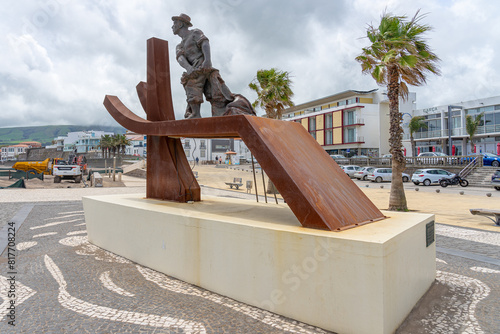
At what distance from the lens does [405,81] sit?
12.1m

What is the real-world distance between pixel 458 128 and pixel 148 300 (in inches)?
1842

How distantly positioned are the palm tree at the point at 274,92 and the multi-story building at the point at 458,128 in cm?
2612

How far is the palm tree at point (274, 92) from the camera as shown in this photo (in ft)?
58.8

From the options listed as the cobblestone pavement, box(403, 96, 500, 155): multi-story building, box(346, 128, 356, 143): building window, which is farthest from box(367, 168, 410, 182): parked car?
the cobblestone pavement

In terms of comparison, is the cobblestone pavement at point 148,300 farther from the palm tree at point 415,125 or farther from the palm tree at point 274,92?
the palm tree at point 415,125

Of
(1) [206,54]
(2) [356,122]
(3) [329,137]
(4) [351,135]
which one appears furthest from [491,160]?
(1) [206,54]

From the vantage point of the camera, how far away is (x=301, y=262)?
3.69m

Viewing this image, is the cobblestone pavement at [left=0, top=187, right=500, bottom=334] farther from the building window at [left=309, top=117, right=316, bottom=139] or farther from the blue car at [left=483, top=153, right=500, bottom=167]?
the building window at [left=309, top=117, right=316, bottom=139]

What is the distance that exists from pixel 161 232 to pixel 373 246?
3426 mm

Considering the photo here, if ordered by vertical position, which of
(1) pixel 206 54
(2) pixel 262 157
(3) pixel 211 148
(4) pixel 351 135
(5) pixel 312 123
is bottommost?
(2) pixel 262 157

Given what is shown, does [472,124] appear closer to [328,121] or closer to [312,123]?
[328,121]

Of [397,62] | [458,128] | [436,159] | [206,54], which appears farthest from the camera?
[458,128]

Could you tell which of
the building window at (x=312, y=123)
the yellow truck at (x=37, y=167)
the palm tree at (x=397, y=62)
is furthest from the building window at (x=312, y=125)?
the palm tree at (x=397, y=62)

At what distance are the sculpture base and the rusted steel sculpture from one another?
35cm
